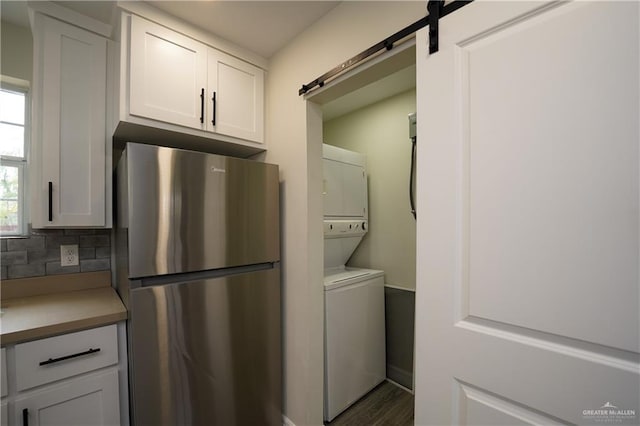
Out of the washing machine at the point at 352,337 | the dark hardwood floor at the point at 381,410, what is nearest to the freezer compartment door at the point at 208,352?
the washing machine at the point at 352,337

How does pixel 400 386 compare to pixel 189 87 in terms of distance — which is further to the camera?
pixel 400 386

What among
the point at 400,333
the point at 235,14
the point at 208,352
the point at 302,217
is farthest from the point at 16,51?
the point at 400,333

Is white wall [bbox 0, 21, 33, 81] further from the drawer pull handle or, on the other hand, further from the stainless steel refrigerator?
the drawer pull handle

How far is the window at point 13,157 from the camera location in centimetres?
157

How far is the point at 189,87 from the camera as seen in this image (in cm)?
152

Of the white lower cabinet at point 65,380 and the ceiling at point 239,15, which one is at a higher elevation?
the ceiling at point 239,15

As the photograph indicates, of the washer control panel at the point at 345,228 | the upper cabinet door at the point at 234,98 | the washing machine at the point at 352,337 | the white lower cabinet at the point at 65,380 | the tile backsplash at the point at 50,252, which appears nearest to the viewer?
the white lower cabinet at the point at 65,380

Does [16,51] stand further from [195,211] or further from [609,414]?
[609,414]

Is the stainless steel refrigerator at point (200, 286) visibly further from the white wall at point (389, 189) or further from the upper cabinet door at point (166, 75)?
the white wall at point (389, 189)

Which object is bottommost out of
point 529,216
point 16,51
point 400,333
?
point 400,333

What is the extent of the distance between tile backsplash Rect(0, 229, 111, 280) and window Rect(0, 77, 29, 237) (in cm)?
10

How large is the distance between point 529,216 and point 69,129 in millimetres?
2019

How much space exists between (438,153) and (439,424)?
0.90m

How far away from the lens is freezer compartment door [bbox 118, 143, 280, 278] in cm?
122
